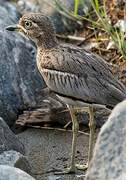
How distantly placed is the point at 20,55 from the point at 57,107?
73cm

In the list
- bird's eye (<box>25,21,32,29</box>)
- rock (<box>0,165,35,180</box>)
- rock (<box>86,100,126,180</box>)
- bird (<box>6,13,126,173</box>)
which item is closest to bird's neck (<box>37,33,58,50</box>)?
bird (<box>6,13,126,173</box>)

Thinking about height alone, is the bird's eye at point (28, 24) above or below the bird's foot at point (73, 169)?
above

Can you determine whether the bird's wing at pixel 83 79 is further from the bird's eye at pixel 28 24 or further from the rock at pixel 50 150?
the rock at pixel 50 150

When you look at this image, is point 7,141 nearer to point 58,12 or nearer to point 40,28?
point 40,28

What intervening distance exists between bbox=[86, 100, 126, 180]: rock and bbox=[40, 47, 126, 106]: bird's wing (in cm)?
156

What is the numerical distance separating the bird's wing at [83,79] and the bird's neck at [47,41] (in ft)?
0.54

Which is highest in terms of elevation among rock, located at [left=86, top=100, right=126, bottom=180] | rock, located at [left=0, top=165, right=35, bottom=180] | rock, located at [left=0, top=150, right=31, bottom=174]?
rock, located at [left=86, top=100, right=126, bottom=180]

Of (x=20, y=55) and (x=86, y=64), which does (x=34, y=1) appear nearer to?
(x=20, y=55)

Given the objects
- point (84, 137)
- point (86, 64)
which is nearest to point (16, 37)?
point (84, 137)

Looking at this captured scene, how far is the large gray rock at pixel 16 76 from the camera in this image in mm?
6383

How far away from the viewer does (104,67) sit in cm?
524

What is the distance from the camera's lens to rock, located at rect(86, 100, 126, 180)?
135 inches

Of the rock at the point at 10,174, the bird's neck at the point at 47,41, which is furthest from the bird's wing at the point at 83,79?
the rock at the point at 10,174

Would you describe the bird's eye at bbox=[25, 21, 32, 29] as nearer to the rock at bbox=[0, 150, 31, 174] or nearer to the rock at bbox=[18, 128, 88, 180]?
the rock at bbox=[18, 128, 88, 180]
